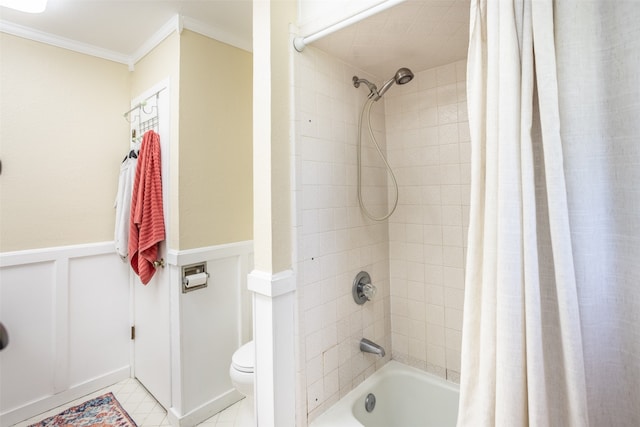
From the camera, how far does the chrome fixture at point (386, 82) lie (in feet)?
4.36

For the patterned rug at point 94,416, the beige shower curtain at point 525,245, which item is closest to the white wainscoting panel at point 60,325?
the patterned rug at point 94,416

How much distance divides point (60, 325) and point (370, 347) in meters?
2.10

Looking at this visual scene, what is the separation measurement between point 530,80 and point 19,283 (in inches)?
111

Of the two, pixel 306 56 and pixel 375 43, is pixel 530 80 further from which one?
pixel 306 56

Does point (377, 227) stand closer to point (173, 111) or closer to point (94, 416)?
point (173, 111)

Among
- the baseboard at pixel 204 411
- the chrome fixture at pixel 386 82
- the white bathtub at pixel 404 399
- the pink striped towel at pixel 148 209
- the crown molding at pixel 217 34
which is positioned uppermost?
the crown molding at pixel 217 34

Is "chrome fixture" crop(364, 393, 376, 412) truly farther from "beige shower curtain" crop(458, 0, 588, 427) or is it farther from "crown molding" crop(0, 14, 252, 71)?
"crown molding" crop(0, 14, 252, 71)

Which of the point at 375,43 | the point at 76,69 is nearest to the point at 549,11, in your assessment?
the point at 375,43

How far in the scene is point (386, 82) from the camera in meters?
1.46

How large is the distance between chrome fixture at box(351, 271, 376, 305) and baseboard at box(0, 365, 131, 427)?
6.70ft

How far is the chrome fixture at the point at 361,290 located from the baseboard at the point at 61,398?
6.70ft

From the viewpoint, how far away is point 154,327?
206 cm

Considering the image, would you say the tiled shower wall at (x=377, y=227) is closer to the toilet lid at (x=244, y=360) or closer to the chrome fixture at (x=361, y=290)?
the chrome fixture at (x=361, y=290)

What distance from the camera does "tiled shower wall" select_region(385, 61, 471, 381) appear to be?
1.51 meters
